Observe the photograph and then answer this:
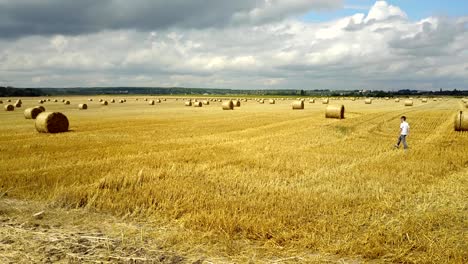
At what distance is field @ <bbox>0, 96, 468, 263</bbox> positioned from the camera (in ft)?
20.4

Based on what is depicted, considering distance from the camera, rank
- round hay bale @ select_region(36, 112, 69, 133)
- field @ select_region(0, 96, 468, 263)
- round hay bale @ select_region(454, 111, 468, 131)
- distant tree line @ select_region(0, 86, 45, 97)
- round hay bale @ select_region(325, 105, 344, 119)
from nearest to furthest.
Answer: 1. field @ select_region(0, 96, 468, 263)
2. round hay bale @ select_region(36, 112, 69, 133)
3. round hay bale @ select_region(454, 111, 468, 131)
4. round hay bale @ select_region(325, 105, 344, 119)
5. distant tree line @ select_region(0, 86, 45, 97)

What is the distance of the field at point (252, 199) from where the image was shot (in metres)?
6.23

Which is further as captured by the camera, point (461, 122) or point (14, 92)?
point (14, 92)

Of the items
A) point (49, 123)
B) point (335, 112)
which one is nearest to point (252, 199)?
point (49, 123)

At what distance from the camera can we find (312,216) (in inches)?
305

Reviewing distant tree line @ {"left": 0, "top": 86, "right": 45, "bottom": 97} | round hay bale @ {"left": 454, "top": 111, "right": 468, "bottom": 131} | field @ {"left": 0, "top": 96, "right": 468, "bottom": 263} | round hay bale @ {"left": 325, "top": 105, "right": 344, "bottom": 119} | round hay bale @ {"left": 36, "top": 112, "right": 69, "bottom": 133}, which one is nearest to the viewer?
field @ {"left": 0, "top": 96, "right": 468, "bottom": 263}

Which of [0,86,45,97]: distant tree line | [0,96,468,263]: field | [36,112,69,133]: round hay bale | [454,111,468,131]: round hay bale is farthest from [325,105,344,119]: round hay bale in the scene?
[0,86,45,97]: distant tree line

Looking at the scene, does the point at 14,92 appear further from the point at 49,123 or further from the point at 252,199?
the point at 252,199

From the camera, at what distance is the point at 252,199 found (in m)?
8.84

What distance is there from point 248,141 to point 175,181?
9.30 meters

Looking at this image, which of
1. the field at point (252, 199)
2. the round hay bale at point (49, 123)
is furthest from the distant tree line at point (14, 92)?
the field at point (252, 199)

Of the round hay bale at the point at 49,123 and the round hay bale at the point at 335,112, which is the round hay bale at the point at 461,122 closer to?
the round hay bale at the point at 335,112

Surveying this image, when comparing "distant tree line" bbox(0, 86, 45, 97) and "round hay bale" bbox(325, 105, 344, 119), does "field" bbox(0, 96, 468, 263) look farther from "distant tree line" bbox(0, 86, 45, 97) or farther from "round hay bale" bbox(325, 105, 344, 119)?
"distant tree line" bbox(0, 86, 45, 97)

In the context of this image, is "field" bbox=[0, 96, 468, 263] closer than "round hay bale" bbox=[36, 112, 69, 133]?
Yes
